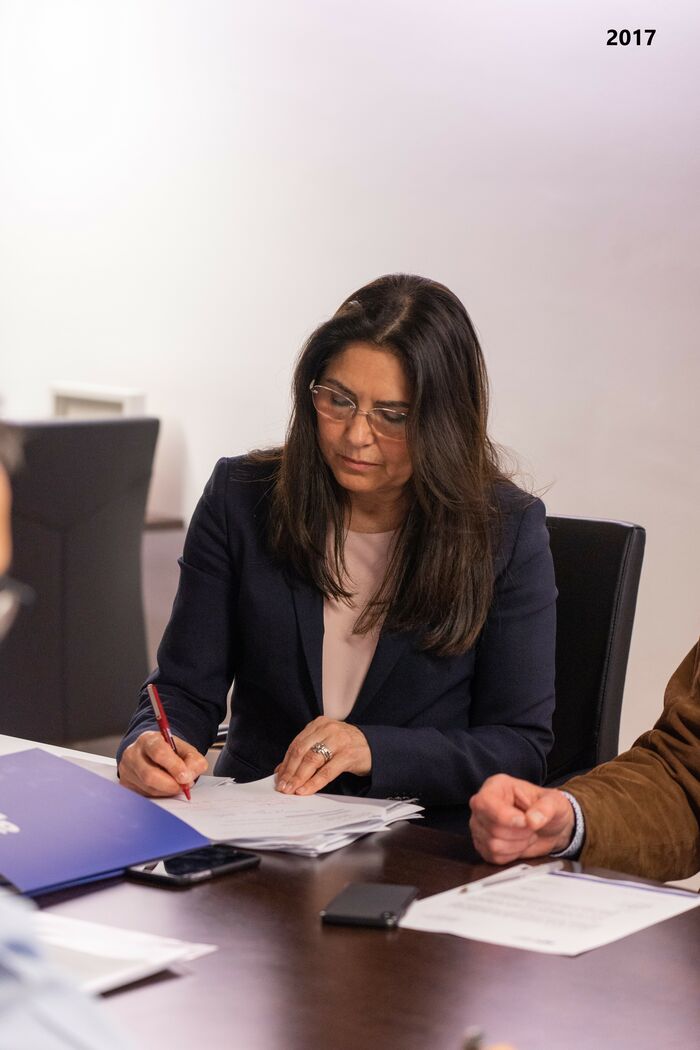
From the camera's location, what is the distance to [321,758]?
1568 millimetres

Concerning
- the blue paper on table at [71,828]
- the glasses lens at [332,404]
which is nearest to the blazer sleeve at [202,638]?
the glasses lens at [332,404]

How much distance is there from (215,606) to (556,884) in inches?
32.6

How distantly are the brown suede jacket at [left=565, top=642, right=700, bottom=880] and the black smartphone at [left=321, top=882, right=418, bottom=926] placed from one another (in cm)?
30

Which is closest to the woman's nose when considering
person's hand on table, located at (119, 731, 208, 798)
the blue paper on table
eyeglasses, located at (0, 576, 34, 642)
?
person's hand on table, located at (119, 731, 208, 798)

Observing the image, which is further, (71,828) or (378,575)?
(378,575)

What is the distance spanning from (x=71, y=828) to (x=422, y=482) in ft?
2.48

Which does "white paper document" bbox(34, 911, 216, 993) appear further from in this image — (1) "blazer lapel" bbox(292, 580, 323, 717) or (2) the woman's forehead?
(2) the woman's forehead

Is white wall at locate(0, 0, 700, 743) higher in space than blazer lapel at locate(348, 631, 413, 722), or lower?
higher

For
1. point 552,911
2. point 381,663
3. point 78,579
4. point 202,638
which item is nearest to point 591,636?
point 381,663

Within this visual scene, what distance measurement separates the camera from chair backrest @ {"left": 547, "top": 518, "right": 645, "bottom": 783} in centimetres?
204

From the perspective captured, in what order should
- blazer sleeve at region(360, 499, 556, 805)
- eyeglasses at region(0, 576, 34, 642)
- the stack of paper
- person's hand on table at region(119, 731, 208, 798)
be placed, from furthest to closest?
blazer sleeve at region(360, 499, 556, 805) < person's hand on table at region(119, 731, 208, 798) < the stack of paper < eyeglasses at region(0, 576, 34, 642)

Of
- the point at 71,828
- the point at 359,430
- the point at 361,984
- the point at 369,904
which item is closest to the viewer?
the point at 361,984

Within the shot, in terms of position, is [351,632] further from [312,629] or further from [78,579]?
[78,579]

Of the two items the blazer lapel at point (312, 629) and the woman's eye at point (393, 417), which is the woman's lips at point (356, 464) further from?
the blazer lapel at point (312, 629)
